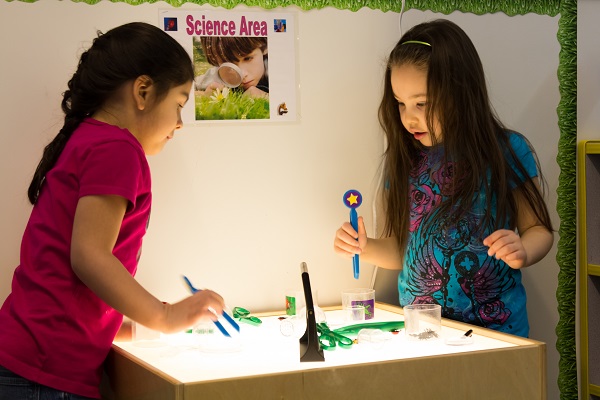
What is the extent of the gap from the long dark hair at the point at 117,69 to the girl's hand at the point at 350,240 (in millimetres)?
448

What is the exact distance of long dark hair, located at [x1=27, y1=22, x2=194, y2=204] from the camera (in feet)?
4.21

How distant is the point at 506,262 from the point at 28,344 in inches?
29.9

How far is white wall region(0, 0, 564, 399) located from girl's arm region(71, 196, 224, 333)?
1.22 feet

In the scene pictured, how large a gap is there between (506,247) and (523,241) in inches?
4.6

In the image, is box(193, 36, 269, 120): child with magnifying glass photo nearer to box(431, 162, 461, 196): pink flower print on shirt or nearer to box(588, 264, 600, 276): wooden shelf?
box(431, 162, 461, 196): pink flower print on shirt

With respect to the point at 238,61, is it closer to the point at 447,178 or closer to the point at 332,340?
the point at 447,178

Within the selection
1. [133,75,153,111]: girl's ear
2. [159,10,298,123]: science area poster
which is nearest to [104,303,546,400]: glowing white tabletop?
[133,75,153,111]: girl's ear

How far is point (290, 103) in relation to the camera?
1646mm

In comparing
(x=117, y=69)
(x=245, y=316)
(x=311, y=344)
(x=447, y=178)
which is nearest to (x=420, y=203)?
(x=447, y=178)

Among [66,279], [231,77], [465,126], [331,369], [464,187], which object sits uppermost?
[231,77]

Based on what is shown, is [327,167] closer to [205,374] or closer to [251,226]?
[251,226]

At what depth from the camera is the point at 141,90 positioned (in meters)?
1.29

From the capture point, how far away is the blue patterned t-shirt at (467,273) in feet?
4.96

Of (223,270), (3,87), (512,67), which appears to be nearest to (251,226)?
(223,270)
